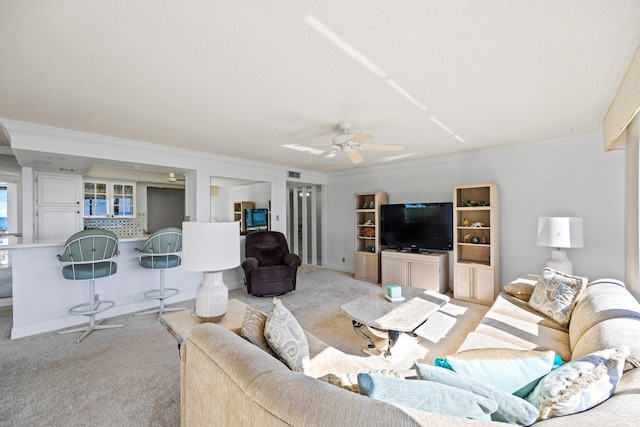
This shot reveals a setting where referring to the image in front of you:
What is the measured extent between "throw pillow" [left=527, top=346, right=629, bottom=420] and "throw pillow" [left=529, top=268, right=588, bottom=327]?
1.48 m

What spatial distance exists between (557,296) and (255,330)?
8.29 ft

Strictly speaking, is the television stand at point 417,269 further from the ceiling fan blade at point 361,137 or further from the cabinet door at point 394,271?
the ceiling fan blade at point 361,137

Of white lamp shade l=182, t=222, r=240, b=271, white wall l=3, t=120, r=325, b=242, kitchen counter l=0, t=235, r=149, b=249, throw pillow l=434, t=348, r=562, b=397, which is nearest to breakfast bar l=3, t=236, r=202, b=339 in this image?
kitchen counter l=0, t=235, r=149, b=249

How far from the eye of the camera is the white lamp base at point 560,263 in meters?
3.19

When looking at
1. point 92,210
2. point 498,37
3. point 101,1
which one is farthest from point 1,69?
point 92,210

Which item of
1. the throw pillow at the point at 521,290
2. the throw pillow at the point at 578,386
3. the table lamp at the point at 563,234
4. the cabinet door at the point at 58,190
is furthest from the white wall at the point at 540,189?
the cabinet door at the point at 58,190

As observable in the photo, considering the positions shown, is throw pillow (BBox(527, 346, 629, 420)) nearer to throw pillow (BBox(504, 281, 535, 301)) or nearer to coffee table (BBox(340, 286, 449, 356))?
coffee table (BBox(340, 286, 449, 356))

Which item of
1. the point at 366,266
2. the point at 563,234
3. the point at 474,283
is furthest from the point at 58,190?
the point at 563,234

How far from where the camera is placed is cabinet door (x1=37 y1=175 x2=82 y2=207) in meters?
4.36

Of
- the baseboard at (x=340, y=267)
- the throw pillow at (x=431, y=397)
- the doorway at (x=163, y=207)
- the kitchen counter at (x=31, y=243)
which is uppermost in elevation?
the doorway at (x=163, y=207)

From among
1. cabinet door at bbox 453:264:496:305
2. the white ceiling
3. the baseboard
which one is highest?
the white ceiling

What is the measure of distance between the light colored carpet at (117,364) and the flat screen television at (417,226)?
1117 millimetres

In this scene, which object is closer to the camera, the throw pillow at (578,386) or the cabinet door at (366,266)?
the throw pillow at (578,386)

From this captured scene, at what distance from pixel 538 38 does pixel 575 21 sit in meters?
0.16
